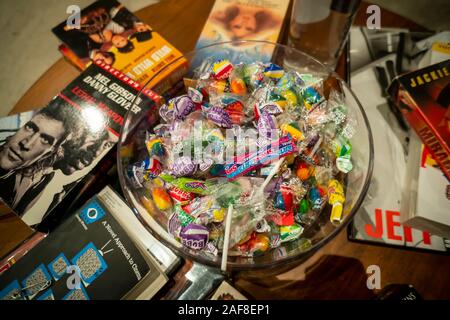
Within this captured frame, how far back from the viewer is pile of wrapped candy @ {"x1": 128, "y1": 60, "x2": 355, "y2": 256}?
2.44 feet

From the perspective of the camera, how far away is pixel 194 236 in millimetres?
687

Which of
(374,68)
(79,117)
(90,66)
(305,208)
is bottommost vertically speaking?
(305,208)

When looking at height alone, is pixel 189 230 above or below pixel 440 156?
below

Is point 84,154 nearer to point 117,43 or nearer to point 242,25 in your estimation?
point 117,43

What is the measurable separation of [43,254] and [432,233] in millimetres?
1049

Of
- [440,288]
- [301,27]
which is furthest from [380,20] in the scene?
[440,288]

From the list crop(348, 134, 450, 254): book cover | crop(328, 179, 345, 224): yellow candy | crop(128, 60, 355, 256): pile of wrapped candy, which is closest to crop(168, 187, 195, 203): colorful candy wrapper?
crop(128, 60, 355, 256): pile of wrapped candy

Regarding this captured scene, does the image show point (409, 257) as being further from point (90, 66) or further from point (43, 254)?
point (90, 66)

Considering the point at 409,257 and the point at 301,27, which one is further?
the point at 301,27

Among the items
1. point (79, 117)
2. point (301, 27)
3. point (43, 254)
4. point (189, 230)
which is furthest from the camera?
point (301, 27)

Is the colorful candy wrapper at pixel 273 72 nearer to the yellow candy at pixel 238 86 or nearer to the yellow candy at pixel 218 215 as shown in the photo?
the yellow candy at pixel 238 86

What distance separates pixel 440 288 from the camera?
2.77 feet

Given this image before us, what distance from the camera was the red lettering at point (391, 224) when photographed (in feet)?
2.90

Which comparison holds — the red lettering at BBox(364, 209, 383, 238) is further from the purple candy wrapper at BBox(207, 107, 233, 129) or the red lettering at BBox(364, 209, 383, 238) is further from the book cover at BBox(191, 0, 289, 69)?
the book cover at BBox(191, 0, 289, 69)
